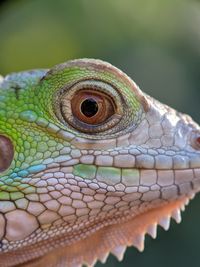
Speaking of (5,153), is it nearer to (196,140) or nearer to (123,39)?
(196,140)

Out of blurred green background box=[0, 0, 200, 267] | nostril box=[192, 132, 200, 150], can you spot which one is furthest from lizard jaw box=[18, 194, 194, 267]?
blurred green background box=[0, 0, 200, 267]

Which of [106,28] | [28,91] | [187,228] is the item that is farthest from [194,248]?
[28,91]

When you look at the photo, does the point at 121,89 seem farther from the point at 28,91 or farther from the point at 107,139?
the point at 28,91

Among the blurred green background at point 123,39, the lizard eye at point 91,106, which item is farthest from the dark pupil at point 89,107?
the blurred green background at point 123,39

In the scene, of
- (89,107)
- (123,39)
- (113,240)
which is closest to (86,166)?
(89,107)

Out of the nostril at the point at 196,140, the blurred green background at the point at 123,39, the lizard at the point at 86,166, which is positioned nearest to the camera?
the lizard at the point at 86,166

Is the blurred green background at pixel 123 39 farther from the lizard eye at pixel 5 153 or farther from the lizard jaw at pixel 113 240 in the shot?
the lizard eye at pixel 5 153

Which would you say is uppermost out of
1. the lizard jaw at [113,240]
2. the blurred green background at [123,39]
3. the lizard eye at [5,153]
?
the blurred green background at [123,39]
